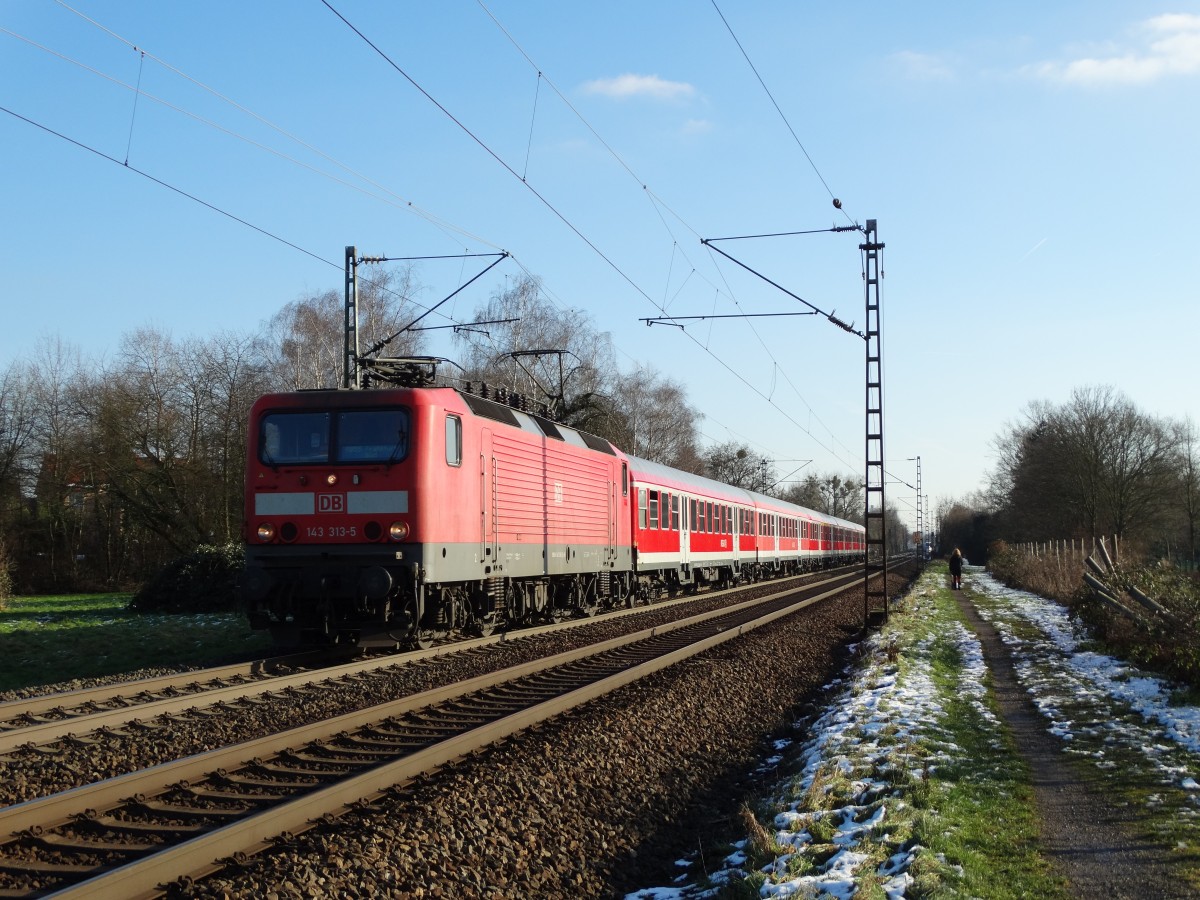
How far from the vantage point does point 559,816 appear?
6406 mm

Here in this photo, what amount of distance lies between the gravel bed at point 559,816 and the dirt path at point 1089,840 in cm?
195

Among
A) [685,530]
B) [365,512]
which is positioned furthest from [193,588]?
[365,512]

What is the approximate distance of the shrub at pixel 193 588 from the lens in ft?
78.4

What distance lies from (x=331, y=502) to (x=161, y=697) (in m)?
3.46

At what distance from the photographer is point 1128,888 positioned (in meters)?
5.18

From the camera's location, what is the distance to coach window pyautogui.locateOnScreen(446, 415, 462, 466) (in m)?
13.3

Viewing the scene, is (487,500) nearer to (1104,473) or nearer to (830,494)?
(1104,473)

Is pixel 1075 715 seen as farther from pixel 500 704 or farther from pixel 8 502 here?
pixel 8 502

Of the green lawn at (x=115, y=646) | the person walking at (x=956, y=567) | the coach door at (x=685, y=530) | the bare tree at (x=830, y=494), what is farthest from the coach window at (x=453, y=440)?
the bare tree at (x=830, y=494)

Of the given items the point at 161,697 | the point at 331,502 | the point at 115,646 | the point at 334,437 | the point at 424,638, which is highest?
the point at 334,437

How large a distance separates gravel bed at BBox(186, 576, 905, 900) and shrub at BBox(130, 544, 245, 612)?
15.8 meters

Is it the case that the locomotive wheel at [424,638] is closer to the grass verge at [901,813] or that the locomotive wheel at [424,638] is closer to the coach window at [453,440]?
the coach window at [453,440]

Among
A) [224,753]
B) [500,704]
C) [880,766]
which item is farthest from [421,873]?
[500,704]

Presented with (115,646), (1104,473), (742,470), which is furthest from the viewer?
(742,470)
